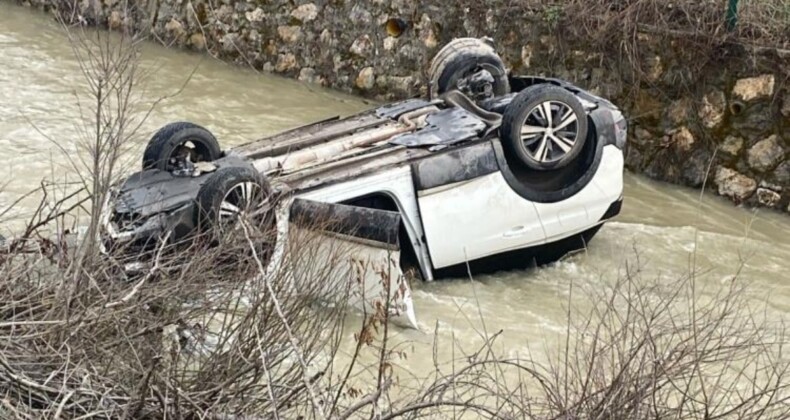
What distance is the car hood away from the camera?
17.9ft

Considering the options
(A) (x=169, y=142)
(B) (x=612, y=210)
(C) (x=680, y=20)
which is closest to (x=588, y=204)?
(B) (x=612, y=210)

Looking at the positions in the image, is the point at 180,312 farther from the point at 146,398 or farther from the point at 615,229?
the point at 615,229

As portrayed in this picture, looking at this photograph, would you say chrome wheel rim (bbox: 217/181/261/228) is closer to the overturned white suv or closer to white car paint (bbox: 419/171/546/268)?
the overturned white suv

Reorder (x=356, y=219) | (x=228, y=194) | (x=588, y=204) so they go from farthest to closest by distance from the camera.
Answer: (x=588, y=204) → (x=356, y=219) → (x=228, y=194)

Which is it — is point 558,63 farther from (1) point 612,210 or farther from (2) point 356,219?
(2) point 356,219

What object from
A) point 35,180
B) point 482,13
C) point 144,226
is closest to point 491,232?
point 144,226

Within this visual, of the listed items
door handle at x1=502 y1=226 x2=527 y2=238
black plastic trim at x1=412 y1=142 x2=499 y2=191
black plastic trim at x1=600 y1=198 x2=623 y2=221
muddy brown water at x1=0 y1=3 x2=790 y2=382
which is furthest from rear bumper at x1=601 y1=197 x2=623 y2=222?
black plastic trim at x1=412 y1=142 x2=499 y2=191

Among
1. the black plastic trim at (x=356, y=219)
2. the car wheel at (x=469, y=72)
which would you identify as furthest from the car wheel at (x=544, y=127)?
the black plastic trim at (x=356, y=219)

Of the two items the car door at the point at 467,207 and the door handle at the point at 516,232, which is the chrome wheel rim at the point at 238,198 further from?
the door handle at the point at 516,232

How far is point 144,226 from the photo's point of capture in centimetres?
531

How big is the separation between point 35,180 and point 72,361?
15.4 ft

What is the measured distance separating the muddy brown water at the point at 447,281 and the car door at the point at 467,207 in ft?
1.08

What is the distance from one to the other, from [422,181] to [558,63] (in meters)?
4.37

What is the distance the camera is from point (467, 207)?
20.5 ft
